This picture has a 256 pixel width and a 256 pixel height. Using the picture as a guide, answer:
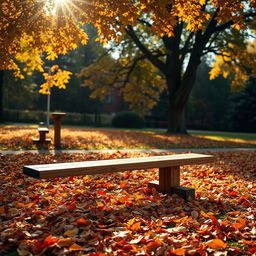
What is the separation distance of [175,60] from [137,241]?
18.8 m

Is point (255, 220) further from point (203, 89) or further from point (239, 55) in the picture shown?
point (203, 89)

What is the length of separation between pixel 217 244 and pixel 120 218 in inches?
48.5

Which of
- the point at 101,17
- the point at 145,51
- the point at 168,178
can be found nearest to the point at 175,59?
the point at 145,51

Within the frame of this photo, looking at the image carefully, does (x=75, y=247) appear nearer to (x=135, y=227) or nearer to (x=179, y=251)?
(x=135, y=227)

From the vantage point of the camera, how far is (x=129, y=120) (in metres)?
35.2

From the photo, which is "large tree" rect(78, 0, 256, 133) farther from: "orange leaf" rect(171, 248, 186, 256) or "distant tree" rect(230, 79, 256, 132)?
"distant tree" rect(230, 79, 256, 132)

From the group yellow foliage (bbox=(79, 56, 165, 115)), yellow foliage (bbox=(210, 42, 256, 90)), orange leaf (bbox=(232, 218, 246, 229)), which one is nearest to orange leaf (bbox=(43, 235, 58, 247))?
orange leaf (bbox=(232, 218, 246, 229))

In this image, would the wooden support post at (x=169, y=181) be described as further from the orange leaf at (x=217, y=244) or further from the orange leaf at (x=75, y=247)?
the orange leaf at (x=75, y=247)

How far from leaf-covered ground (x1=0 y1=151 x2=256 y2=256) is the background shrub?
2844cm

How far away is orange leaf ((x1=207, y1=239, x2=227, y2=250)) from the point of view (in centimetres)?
331

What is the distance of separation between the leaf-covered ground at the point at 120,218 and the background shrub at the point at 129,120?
28.4 meters

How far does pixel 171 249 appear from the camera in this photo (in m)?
3.28

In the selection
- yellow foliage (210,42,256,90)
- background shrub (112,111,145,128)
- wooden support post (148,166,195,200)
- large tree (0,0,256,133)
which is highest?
yellow foliage (210,42,256,90)

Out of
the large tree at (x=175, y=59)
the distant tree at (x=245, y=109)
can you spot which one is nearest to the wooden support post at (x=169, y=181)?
the large tree at (x=175, y=59)
